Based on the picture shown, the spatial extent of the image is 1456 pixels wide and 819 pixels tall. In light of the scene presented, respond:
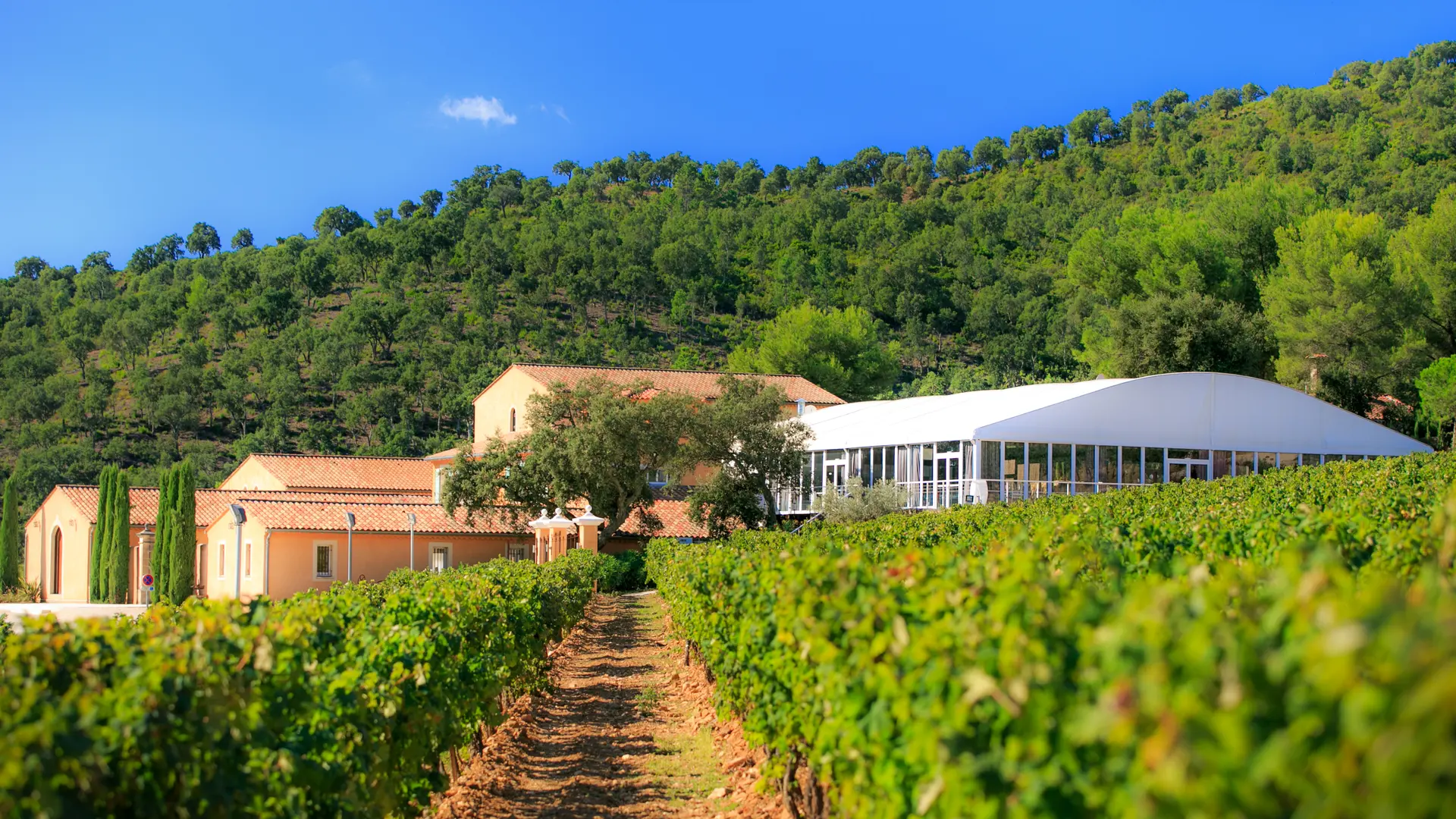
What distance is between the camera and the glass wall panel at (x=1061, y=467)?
29.4m

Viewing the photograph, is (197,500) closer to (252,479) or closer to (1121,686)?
(252,479)

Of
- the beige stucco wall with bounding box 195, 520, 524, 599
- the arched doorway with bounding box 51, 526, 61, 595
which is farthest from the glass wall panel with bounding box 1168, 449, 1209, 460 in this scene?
the arched doorway with bounding box 51, 526, 61, 595

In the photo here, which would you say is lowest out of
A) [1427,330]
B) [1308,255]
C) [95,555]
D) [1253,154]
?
[95,555]

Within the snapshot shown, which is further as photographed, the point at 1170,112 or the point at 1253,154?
the point at 1170,112

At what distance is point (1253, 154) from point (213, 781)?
8113 cm

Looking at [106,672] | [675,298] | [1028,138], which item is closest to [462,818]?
[106,672]

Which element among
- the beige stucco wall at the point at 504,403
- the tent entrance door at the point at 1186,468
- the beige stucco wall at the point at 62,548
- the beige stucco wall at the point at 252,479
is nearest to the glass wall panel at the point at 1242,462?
the tent entrance door at the point at 1186,468

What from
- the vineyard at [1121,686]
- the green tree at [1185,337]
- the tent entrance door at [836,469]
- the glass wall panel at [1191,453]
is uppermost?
the green tree at [1185,337]

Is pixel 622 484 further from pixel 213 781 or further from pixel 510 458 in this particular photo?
pixel 213 781

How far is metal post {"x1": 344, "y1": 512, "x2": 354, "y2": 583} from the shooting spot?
32594 millimetres

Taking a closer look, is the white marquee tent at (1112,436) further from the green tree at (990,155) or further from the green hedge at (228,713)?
the green tree at (990,155)

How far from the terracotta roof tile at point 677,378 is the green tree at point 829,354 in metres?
7.61

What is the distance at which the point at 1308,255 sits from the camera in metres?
39.7

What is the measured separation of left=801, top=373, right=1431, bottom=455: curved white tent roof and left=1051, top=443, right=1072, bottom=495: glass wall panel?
0.27 meters
